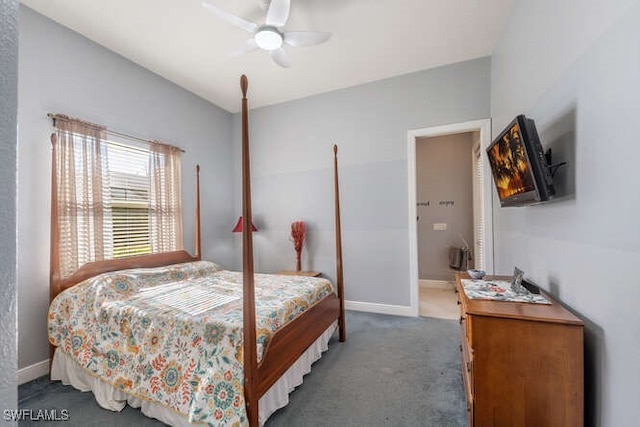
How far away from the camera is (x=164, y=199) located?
3.32 metres

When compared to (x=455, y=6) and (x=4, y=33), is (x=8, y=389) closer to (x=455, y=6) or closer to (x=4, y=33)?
(x=4, y=33)

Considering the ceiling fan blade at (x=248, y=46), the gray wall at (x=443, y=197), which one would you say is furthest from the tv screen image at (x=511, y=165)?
the gray wall at (x=443, y=197)

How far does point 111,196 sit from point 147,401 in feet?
6.55

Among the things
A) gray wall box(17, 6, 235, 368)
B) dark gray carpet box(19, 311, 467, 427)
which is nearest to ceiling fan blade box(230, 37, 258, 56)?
gray wall box(17, 6, 235, 368)

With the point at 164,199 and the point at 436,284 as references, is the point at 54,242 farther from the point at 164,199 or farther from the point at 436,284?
the point at 436,284

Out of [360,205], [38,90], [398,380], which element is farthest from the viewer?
[360,205]

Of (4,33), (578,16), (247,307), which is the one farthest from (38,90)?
(578,16)

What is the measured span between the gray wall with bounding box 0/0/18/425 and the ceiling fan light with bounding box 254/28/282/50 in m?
2.16

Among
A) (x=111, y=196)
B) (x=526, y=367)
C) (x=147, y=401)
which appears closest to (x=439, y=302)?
(x=526, y=367)

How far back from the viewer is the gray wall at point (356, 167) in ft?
11.0

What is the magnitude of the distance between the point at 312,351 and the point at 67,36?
357 cm

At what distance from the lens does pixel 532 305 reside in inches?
55.7

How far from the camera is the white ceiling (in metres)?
2.33

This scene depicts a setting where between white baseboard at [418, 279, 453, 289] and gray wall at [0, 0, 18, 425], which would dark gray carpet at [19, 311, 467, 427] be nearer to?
gray wall at [0, 0, 18, 425]
